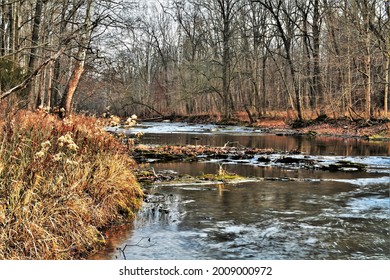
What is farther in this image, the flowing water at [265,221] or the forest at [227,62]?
the forest at [227,62]

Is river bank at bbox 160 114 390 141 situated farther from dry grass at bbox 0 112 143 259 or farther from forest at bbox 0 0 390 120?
dry grass at bbox 0 112 143 259

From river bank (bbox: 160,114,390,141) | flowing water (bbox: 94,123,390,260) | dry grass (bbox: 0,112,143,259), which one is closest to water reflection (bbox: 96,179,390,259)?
flowing water (bbox: 94,123,390,260)

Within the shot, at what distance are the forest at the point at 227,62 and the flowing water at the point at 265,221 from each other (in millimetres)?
5907

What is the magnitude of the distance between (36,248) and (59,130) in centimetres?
408

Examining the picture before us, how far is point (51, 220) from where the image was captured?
605cm

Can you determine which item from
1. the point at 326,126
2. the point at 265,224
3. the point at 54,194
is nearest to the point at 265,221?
the point at 265,224

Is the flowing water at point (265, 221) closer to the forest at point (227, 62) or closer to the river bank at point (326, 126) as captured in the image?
the forest at point (227, 62)

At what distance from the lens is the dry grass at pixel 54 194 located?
562 cm

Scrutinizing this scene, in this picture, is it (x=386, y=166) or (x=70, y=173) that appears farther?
(x=386, y=166)

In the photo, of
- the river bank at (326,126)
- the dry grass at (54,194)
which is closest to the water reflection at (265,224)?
the dry grass at (54,194)

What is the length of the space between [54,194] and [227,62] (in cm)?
4095

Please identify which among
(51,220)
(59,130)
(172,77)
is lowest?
(51,220)
